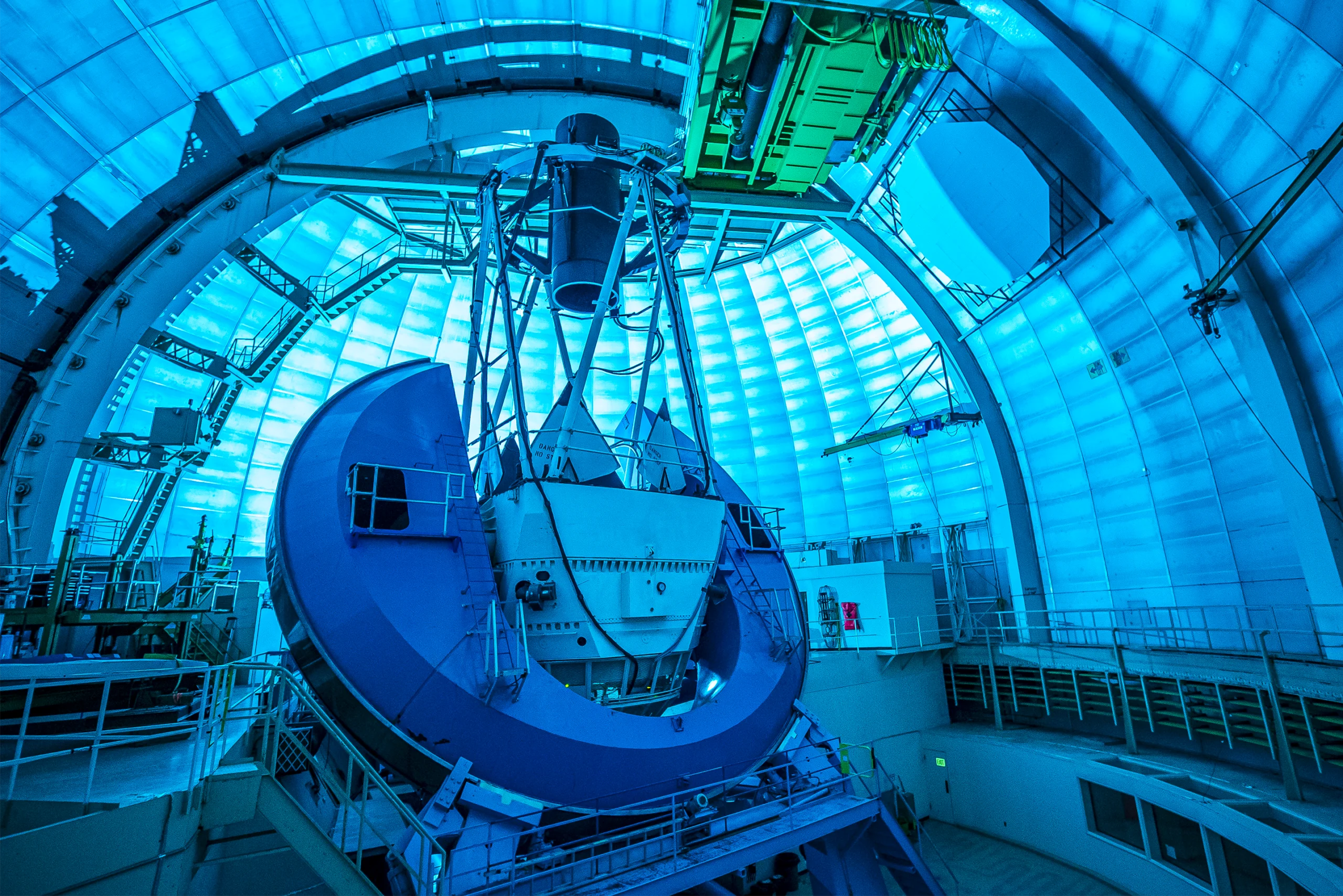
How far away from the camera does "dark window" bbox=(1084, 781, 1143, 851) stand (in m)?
14.2

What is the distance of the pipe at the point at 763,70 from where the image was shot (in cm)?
1229

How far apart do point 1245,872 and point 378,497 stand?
50.8 ft

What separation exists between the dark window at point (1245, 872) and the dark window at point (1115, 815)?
80.3 inches

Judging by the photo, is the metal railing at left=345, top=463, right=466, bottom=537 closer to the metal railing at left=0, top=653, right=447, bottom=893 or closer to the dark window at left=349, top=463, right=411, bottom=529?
the dark window at left=349, top=463, right=411, bottom=529

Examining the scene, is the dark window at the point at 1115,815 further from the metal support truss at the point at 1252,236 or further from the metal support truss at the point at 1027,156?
the metal support truss at the point at 1027,156

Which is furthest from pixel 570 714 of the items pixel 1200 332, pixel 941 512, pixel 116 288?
pixel 941 512

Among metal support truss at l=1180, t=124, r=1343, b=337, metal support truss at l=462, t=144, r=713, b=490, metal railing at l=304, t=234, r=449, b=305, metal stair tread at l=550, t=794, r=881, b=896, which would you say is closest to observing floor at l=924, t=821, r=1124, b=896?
metal stair tread at l=550, t=794, r=881, b=896

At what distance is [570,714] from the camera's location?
843 centimetres

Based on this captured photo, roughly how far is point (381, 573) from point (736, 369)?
2193 centimetres

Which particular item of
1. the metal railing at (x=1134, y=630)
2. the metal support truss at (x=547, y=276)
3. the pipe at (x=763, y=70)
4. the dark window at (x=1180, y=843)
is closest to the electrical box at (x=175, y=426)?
the metal support truss at (x=547, y=276)

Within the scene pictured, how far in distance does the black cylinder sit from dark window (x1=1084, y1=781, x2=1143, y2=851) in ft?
49.9

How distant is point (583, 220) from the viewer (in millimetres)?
12703

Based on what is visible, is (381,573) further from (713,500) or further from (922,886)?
(922,886)

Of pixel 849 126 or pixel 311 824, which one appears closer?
pixel 311 824
